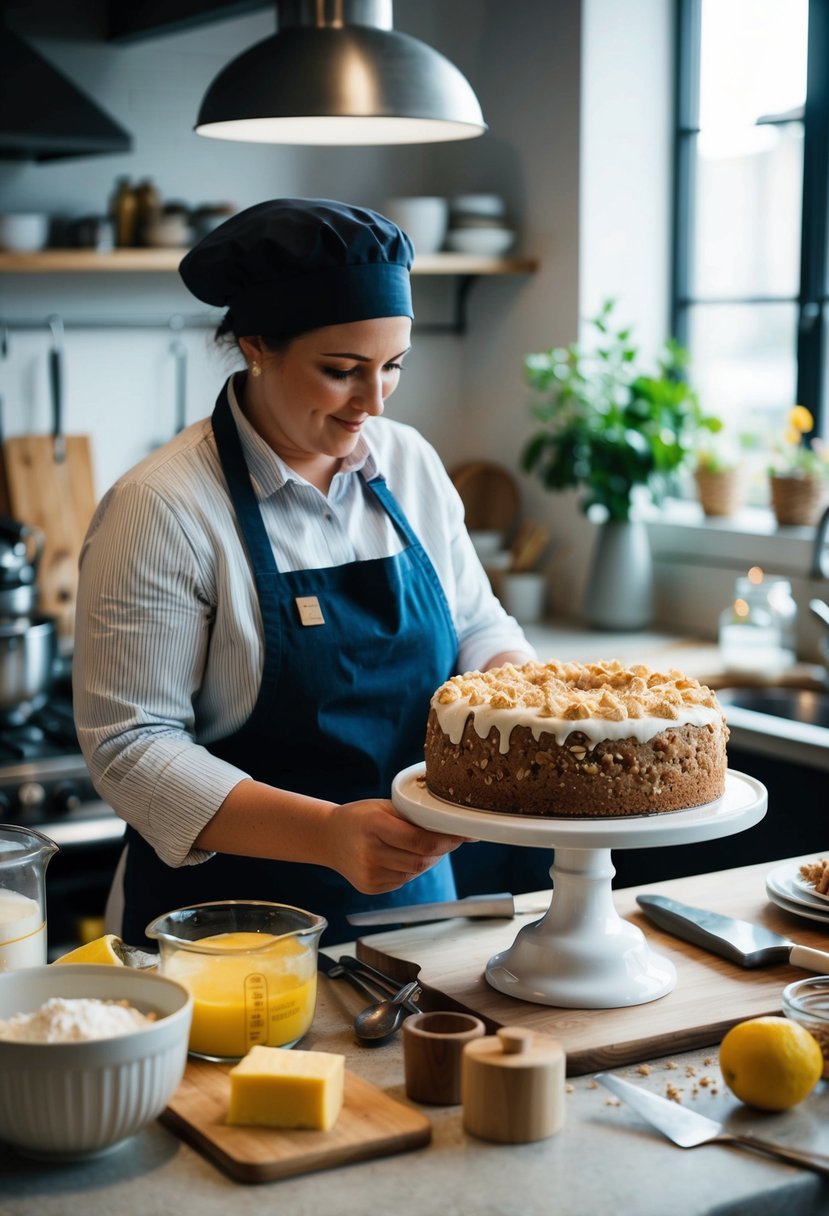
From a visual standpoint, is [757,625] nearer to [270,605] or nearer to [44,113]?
[270,605]

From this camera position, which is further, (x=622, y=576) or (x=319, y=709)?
(x=622, y=576)

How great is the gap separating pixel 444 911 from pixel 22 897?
0.48 metres

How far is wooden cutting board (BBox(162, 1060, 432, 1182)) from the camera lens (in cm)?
113

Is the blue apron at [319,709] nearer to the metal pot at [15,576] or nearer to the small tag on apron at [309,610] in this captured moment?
the small tag on apron at [309,610]

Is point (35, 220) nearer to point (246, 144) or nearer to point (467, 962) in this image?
point (246, 144)

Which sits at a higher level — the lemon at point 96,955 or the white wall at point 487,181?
the white wall at point 487,181

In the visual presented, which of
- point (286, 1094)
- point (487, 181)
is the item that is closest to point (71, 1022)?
point (286, 1094)

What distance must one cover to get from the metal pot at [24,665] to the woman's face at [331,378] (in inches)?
47.6

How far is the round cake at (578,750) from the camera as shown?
1415 mm

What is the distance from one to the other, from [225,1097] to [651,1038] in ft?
1.25

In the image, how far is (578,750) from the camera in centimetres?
141

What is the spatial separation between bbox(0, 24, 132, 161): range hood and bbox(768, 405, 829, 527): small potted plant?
1560 mm

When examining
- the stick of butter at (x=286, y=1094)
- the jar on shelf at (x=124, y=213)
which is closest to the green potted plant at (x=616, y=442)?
the jar on shelf at (x=124, y=213)

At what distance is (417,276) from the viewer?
4.18m
